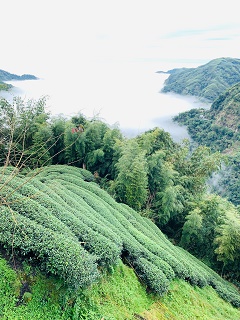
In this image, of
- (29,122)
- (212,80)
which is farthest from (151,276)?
(212,80)

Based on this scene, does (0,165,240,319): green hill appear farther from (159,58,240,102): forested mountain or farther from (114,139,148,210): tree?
(159,58,240,102): forested mountain

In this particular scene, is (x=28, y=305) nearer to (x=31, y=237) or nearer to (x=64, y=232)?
(x=31, y=237)

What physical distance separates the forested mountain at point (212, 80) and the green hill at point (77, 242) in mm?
129295

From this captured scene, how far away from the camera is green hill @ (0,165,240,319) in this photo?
19.3ft

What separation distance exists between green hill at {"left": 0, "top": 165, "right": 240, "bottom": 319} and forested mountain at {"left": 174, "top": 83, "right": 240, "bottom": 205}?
45004mm

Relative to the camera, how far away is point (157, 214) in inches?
586

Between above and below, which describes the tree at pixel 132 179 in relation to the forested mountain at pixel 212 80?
below

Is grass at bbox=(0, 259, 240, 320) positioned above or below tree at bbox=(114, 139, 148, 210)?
below

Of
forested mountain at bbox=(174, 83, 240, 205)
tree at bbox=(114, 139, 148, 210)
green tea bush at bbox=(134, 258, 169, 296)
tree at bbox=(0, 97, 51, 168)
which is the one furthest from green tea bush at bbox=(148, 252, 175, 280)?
forested mountain at bbox=(174, 83, 240, 205)

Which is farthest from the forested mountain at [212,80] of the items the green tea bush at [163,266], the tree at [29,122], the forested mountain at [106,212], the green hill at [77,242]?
the green tea bush at [163,266]

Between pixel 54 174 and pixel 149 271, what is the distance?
770 cm

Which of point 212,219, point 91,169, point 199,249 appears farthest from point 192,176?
point 91,169

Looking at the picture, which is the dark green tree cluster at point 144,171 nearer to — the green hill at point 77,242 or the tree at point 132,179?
the tree at point 132,179

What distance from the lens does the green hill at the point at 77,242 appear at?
19.3 feet
